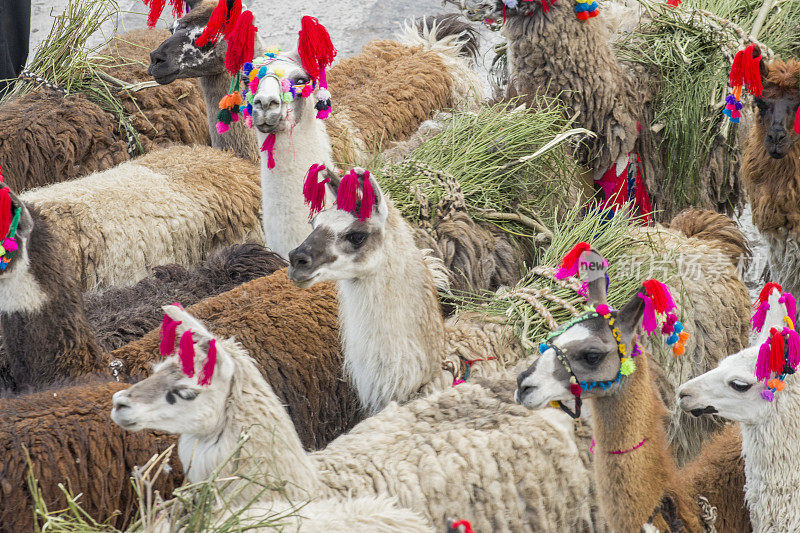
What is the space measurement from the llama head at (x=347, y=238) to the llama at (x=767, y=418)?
4.10 feet

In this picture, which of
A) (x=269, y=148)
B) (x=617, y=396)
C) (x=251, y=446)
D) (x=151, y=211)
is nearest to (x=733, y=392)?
(x=617, y=396)

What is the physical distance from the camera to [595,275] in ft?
9.47

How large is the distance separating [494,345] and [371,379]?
550 mm

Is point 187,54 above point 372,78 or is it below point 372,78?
above

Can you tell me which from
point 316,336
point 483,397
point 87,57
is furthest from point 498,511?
point 87,57

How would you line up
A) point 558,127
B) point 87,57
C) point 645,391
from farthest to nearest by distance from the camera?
point 87,57, point 558,127, point 645,391

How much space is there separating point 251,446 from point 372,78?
4207 millimetres

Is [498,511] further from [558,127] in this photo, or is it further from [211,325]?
[558,127]

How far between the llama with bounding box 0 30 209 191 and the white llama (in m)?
2.54

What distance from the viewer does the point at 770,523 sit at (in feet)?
9.91

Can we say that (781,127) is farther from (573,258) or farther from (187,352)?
(187,352)

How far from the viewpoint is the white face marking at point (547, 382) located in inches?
108

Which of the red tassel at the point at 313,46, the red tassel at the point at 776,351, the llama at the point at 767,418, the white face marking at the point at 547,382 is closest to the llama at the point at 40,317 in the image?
the red tassel at the point at 313,46

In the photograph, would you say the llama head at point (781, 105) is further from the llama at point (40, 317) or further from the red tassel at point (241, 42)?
the llama at point (40, 317)
